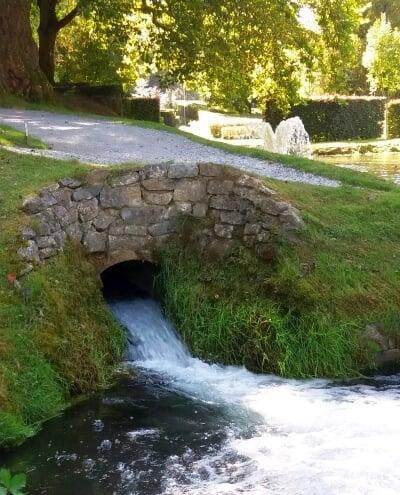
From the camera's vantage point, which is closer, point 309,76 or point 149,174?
point 149,174

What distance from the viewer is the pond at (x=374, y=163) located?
18.6m

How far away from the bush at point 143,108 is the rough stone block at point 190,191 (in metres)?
17.1

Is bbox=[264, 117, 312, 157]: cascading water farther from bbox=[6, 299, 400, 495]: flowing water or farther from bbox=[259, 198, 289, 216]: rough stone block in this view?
bbox=[6, 299, 400, 495]: flowing water

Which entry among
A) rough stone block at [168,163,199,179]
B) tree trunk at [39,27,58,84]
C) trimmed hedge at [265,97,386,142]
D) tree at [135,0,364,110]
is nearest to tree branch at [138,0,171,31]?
tree at [135,0,364,110]

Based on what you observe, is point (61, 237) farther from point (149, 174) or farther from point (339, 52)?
point (339, 52)

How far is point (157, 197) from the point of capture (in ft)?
29.4

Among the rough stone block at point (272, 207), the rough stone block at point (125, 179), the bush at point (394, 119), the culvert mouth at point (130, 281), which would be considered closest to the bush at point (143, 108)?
the bush at point (394, 119)

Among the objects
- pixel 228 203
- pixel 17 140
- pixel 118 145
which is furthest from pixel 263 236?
pixel 118 145

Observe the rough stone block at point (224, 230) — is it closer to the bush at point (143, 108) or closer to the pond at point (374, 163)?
the pond at point (374, 163)

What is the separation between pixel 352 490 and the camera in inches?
205

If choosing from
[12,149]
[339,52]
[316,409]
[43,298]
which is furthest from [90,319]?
[339,52]

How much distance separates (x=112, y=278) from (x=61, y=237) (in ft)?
7.08

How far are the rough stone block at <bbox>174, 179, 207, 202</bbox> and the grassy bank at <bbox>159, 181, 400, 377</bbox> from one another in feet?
1.88

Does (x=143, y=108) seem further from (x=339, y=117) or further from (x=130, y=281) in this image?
(x=130, y=281)
